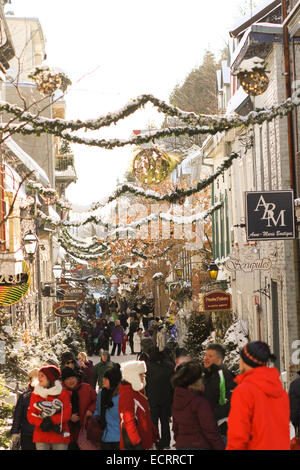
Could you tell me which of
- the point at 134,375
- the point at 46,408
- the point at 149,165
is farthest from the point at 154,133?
the point at 46,408

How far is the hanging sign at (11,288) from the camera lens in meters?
16.8

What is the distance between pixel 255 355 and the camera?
6656 mm

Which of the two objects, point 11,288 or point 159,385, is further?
point 11,288

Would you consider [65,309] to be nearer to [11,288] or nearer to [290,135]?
[11,288]

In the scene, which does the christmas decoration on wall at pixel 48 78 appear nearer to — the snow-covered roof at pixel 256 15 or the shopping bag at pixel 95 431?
the shopping bag at pixel 95 431

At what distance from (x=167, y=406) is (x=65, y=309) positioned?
17.0 m

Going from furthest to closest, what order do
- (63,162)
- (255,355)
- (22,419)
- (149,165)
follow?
1. (63,162)
2. (149,165)
3. (22,419)
4. (255,355)

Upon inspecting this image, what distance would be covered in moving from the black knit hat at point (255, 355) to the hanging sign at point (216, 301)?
16.4m

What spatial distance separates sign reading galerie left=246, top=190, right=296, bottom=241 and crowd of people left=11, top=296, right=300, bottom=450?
13.0 feet

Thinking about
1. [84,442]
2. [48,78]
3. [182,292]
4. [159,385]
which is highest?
[48,78]

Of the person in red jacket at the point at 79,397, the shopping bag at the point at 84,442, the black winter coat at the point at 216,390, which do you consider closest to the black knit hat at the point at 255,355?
the black winter coat at the point at 216,390

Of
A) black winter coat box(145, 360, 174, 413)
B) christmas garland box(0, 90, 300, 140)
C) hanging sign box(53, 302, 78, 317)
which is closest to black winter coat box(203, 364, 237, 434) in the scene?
black winter coat box(145, 360, 174, 413)
